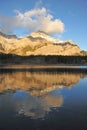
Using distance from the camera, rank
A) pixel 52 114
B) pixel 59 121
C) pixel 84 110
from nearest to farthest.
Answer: pixel 59 121
pixel 52 114
pixel 84 110

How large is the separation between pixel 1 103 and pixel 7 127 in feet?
30.5

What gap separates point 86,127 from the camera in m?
17.8

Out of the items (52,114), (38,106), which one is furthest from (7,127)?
(38,106)

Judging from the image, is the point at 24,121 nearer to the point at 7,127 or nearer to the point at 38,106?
the point at 7,127

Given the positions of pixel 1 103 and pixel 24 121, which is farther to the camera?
pixel 1 103

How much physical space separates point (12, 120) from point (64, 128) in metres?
4.31

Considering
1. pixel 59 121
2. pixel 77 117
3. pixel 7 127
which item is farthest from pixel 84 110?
pixel 7 127

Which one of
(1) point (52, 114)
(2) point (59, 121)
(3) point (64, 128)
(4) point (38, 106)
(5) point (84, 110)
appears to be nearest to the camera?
(3) point (64, 128)

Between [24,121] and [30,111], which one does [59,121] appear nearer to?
[24,121]

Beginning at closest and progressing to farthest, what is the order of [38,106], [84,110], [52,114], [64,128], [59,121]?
1. [64,128]
2. [59,121]
3. [52,114]
4. [84,110]
5. [38,106]

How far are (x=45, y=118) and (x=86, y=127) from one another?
367cm

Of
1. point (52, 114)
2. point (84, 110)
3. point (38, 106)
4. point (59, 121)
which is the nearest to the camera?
point (59, 121)

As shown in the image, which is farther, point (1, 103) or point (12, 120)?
point (1, 103)

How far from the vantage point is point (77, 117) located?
67.3 feet
